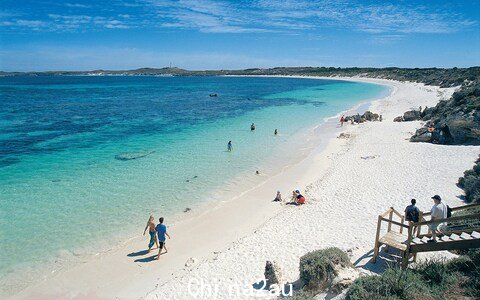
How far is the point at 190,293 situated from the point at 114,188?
10043 millimetres

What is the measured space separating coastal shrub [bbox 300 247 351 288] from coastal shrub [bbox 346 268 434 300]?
1.13 metres

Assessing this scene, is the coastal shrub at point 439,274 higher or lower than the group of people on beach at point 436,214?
lower

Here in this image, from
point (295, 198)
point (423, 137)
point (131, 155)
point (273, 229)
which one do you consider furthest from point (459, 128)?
point (131, 155)

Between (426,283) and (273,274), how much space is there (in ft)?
12.0

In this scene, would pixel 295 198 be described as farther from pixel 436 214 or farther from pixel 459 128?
pixel 459 128

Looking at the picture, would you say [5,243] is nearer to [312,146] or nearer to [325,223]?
[325,223]

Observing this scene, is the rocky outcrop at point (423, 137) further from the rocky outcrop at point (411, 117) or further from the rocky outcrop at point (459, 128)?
the rocky outcrop at point (411, 117)

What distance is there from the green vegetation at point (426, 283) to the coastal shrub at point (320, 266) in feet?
3.73

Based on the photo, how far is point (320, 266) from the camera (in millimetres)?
8219

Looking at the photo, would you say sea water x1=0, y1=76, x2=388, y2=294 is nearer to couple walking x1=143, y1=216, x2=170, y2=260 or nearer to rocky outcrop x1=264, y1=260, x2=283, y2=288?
couple walking x1=143, y1=216, x2=170, y2=260

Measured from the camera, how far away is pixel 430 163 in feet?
62.6

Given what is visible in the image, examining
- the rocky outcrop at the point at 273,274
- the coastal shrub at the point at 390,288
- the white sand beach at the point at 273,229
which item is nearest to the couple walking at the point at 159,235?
the white sand beach at the point at 273,229

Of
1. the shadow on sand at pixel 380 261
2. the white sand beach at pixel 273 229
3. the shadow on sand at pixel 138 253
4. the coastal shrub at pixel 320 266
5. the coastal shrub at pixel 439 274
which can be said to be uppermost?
the coastal shrub at pixel 439 274

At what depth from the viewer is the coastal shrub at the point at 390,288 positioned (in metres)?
6.56
